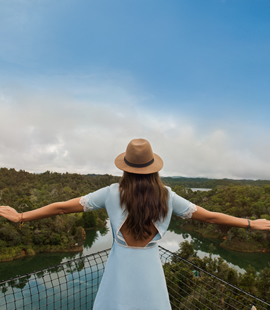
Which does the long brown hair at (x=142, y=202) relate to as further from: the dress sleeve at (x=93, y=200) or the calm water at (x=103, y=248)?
the calm water at (x=103, y=248)

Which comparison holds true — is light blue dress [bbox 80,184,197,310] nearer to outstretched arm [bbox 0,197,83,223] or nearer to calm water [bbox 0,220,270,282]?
outstretched arm [bbox 0,197,83,223]

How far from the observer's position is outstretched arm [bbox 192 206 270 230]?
1354mm

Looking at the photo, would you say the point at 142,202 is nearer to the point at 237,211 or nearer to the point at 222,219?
the point at 222,219

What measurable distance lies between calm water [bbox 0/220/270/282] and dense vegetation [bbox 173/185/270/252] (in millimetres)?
1219

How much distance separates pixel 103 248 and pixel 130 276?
30601 millimetres

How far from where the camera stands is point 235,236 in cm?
3312

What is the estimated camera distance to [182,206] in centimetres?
132

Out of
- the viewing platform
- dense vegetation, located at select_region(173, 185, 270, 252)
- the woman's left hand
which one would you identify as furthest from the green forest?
the woman's left hand

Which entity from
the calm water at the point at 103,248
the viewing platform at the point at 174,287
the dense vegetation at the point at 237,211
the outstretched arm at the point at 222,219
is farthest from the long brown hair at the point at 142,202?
the dense vegetation at the point at 237,211

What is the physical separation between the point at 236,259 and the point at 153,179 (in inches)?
1293

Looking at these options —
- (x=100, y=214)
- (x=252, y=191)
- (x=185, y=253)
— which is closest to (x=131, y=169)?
(x=185, y=253)

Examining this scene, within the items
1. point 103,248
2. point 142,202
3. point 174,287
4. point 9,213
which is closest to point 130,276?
point 142,202

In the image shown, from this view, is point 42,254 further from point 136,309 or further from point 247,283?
point 136,309

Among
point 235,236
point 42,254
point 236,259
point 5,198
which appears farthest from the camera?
point 5,198
